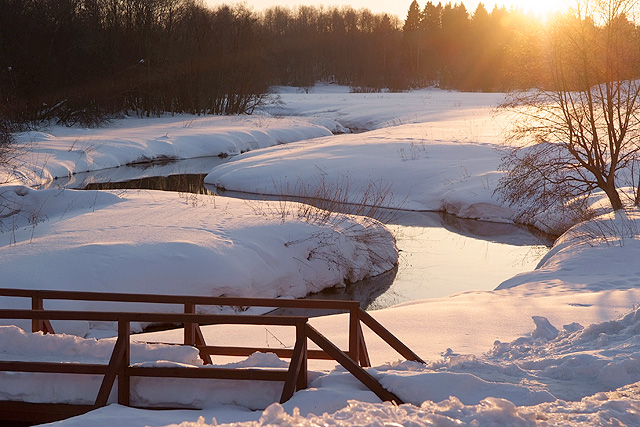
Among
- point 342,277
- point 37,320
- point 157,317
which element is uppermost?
point 157,317

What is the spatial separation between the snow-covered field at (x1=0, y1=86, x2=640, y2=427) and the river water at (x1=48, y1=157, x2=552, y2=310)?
0.53 m

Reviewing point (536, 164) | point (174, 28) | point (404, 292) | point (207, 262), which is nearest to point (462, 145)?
point (536, 164)

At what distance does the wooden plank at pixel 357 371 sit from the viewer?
4.06 meters

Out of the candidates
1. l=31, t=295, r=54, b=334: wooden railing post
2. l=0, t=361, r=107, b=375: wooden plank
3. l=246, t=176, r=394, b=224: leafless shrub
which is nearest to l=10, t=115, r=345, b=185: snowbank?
l=246, t=176, r=394, b=224: leafless shrub

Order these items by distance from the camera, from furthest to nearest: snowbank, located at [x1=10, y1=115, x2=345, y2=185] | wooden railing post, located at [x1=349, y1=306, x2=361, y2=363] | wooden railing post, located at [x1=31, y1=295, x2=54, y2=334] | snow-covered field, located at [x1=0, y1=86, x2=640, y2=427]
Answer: snowbank, located at [x1=10, y1=115, x2=345, y2=185], wooden railing post, located at [x1=31, y1=295, x2=54, y2=334], wooden railing post, located at [x1=349, y1=306, x2=361, y2=363], snow-covered field, located at [x1=0, y1=86, x2=640, y2=427]

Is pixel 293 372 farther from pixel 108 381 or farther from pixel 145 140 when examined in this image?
pixel 145 140

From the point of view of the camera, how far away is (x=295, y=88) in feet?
240

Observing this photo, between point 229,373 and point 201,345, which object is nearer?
point 229,373

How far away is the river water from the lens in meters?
11.1

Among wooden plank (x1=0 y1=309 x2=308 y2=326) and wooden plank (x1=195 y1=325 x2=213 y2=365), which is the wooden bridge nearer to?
wooden plank (x1=0 y1=309 x2=308 y2=326)

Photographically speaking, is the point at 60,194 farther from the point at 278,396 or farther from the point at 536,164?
the point at 278,396

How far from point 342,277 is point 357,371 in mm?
7425

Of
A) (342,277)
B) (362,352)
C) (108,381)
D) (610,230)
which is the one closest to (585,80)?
(610,230)

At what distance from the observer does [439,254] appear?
13328mm
